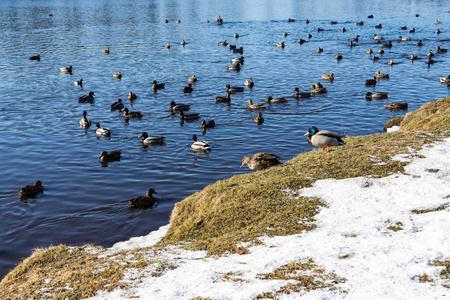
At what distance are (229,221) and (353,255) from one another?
3.91 m

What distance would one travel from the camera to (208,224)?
13078mm

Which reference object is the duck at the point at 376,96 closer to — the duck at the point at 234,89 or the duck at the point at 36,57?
the duck at the point at 234,89

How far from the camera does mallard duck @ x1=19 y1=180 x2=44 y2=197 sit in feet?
69.4

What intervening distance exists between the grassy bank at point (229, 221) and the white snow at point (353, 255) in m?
0.34

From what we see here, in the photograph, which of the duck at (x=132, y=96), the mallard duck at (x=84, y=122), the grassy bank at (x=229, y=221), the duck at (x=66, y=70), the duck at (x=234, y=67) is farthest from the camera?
the duck at (x=234, y=67)

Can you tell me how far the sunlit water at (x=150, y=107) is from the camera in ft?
66.0

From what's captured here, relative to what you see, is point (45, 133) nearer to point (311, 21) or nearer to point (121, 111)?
point (121, 111)

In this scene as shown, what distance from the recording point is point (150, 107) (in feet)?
120

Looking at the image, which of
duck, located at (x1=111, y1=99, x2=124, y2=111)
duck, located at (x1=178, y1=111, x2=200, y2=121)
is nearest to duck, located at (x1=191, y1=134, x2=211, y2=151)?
duck, located at (x1=178, y1=111, x2=200, y2=121)

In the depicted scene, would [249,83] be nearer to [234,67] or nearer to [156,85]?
[156,85]

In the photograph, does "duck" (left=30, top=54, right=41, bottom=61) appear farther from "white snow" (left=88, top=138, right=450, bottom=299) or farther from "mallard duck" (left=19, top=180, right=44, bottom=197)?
"white snow" (left=88, top=138, right=450, bottom=299)

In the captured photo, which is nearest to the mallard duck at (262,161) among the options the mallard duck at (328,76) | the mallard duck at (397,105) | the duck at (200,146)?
the duck at (200,146)

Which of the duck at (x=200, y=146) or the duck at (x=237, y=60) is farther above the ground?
the duck at (x=237, y=60)

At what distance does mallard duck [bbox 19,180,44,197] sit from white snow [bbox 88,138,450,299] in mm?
11779
